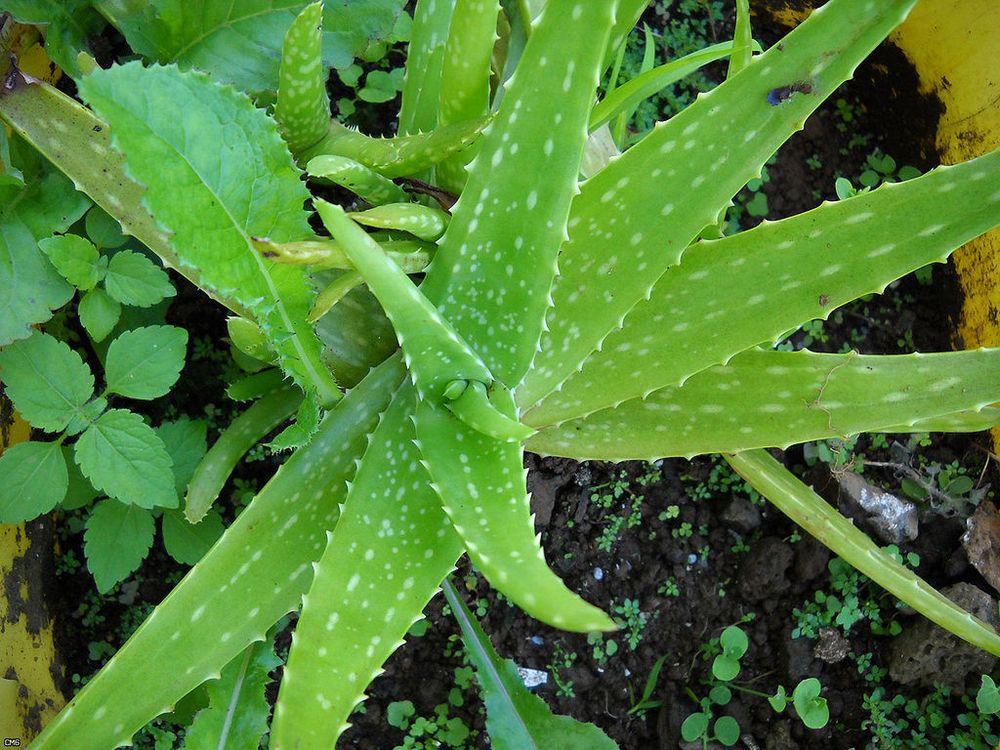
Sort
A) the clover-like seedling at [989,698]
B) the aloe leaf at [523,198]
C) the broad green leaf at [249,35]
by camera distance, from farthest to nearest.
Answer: the clover-like seedling at [989,698]
the broad green leaf at [249,35]
the aloe leaf at [523,198]

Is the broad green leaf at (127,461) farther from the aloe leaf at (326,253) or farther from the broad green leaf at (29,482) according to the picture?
the aloe leaf at (326,253)

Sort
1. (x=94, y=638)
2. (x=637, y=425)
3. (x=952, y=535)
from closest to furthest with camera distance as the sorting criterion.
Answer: (x=637, y=425), (x=94, y=638), (x=952, y=535)

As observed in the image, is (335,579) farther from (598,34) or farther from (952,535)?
(952,535)

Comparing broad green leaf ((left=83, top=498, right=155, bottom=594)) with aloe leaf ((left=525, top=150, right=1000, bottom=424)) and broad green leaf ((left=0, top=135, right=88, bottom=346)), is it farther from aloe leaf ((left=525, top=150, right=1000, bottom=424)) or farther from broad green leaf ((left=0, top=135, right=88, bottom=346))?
aloe leaf ((left=525, top=150, right=1000, bottom=424))

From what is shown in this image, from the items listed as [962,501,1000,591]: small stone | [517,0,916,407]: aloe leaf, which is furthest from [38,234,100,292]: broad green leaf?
[962,501,1000,591]: small stone

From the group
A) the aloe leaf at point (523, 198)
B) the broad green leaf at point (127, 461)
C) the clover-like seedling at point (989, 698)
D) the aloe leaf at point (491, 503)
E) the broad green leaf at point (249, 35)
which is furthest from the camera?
the clover-like seedling at point (989, 698)

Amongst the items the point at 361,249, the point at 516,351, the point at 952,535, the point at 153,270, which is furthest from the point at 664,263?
the point at 952,535

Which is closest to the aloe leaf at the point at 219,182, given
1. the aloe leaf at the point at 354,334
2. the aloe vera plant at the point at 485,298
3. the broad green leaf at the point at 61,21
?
the aloe vera plant at the point at 485,298
